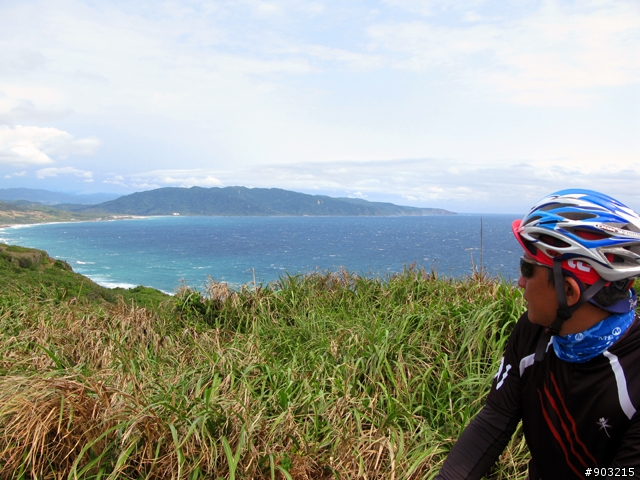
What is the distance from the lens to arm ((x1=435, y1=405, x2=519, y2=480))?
1.74 metres

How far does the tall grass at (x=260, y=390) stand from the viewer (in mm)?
2693

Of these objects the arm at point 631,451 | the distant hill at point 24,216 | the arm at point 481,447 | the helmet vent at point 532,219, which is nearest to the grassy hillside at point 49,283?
the arm at point 481,447

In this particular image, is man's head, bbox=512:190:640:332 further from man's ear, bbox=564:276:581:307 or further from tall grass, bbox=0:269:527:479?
tall grass, bbox=0:269:527:479

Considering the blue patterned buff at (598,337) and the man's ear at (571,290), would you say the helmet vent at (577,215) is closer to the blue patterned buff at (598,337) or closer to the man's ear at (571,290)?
the man's ear at (571,290)

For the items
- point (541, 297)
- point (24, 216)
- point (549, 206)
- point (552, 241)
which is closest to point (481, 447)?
point (541, 297)

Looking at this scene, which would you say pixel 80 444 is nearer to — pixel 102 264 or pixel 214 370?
pixel 214 370

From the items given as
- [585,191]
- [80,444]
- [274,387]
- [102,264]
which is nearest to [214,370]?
[274,387]

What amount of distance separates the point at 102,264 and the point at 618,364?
70.8 m

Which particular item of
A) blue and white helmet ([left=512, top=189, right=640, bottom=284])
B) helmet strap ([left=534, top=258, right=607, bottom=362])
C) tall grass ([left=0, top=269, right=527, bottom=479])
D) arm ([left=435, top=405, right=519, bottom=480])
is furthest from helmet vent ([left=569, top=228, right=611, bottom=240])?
tall grass ([left=0, top=269, right=527, bottom=479])

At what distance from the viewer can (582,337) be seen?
→ 1445mm

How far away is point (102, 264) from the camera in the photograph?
213ft

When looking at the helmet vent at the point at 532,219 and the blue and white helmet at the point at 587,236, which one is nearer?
the blue and white helmet at the point at 587,236

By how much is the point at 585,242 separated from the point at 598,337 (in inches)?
11.6

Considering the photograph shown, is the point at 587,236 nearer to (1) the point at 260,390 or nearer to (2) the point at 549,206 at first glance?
(2) the point at 549,206
